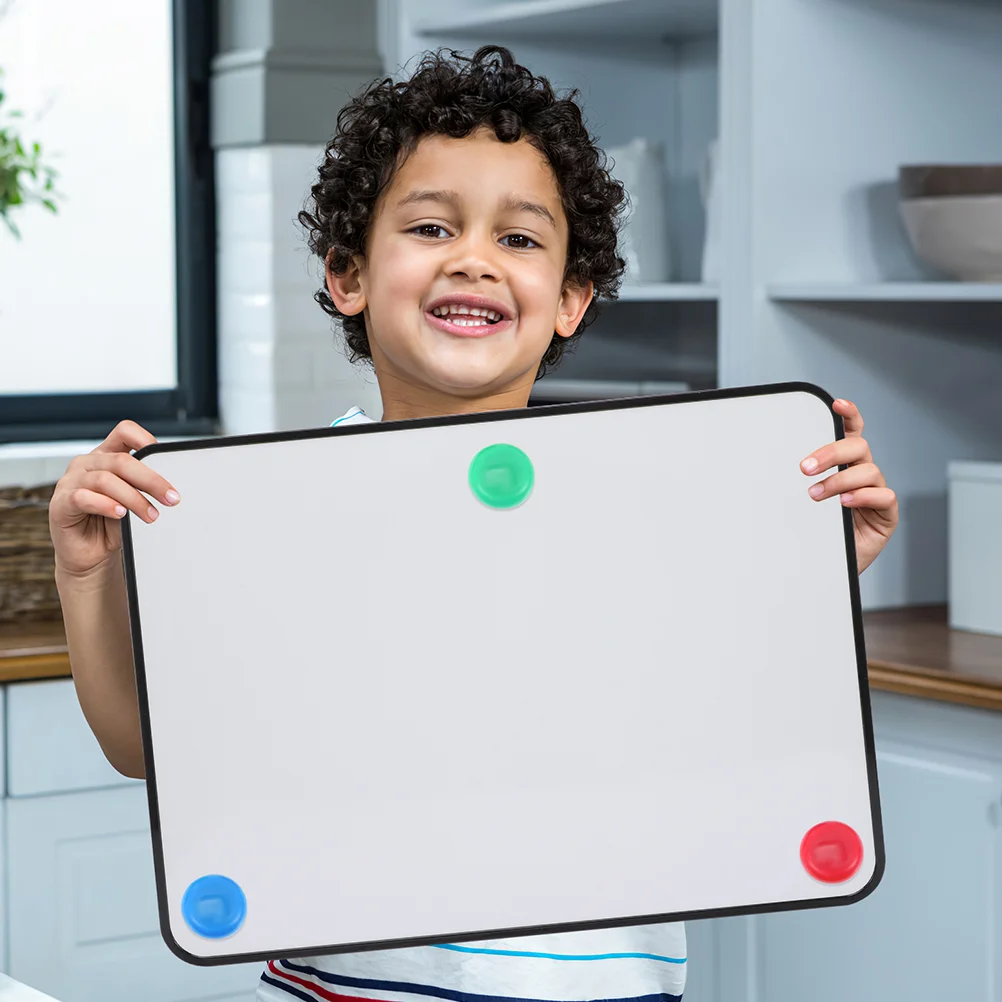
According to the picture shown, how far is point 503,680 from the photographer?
0.95 m

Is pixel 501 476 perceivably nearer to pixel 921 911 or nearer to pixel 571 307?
pixel 571 307

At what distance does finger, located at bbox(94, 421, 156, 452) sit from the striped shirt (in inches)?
15.3

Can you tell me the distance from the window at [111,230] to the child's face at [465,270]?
5.55ft

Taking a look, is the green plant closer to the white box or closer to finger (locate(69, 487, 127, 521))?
the white box

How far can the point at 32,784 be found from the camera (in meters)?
2.06

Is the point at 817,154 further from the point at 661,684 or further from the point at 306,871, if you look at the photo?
the point at 306,871

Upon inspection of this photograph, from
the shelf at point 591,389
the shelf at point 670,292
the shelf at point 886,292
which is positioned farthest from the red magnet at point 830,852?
the shelf at point 591,389

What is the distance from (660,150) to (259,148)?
0.71 m

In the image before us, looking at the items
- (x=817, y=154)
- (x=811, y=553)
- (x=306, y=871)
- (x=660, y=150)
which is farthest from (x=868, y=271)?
(x=306, y=871)

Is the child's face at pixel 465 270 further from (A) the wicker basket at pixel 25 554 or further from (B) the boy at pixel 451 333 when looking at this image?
(A) the wicker basket at pixel 25 554

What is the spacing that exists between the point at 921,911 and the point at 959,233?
831mm

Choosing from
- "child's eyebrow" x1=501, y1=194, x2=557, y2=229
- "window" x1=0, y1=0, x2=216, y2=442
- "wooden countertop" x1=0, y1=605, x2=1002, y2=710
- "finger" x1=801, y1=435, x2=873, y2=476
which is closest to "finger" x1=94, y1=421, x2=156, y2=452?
"child's eyebrow" x1=501, y1=194, x2=557, y2=229

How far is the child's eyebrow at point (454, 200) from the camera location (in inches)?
43.9

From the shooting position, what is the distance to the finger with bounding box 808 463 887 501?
940 millimetres
